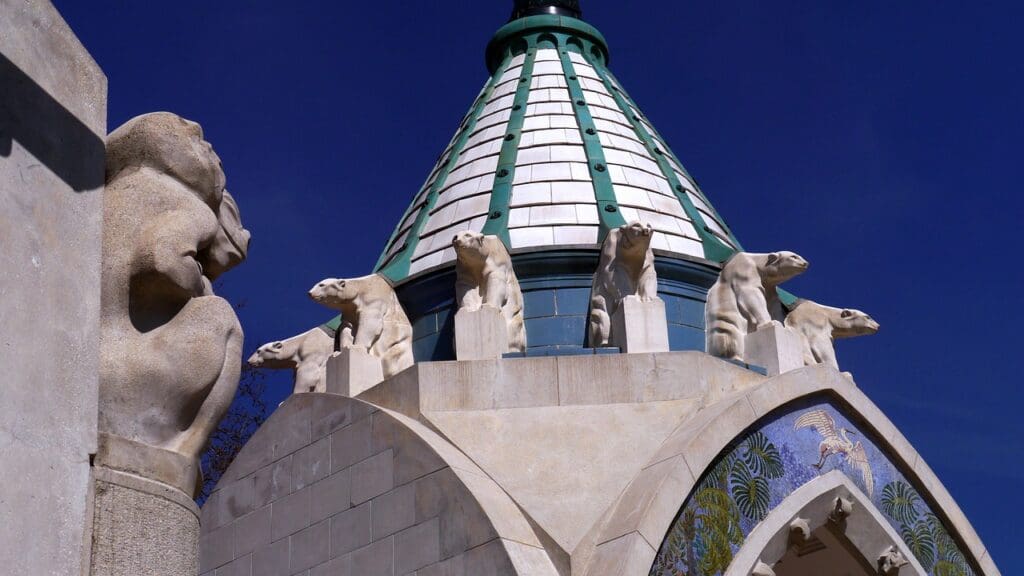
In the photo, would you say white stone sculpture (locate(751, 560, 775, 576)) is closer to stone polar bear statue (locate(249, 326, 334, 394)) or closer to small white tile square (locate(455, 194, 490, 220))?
stone polar bear statue (locate(249, 326, 334, 394))

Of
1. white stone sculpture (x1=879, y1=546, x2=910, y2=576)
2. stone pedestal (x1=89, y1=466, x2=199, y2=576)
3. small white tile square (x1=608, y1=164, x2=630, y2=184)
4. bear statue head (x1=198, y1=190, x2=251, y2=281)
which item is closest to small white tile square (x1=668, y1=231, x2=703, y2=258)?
small white tile square (x1=608, y1=164, x2=630, y2=184)

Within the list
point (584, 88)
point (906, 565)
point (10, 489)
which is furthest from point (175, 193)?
point (584, 88)

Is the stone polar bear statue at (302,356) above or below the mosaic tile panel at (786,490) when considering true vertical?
above

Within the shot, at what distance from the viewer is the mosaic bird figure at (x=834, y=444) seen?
15219mm

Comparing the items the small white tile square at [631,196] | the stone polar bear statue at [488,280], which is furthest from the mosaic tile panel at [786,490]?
the small white tile square at [631,196]

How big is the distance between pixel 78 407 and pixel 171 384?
1.30ft

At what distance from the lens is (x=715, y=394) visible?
15031 mm

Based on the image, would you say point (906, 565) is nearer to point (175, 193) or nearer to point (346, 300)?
point (346, 300)

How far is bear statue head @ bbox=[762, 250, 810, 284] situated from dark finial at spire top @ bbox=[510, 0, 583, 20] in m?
8.18

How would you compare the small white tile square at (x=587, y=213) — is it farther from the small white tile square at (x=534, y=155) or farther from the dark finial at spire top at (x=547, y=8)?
the dark finial at spire top at (x=547, y=8)

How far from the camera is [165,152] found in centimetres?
562

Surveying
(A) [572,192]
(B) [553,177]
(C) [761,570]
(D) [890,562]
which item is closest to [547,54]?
(B) [553,177]

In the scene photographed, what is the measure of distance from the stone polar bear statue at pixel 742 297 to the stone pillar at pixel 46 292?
12.1 metres

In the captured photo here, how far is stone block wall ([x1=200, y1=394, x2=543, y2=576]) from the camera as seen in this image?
43.9ft
